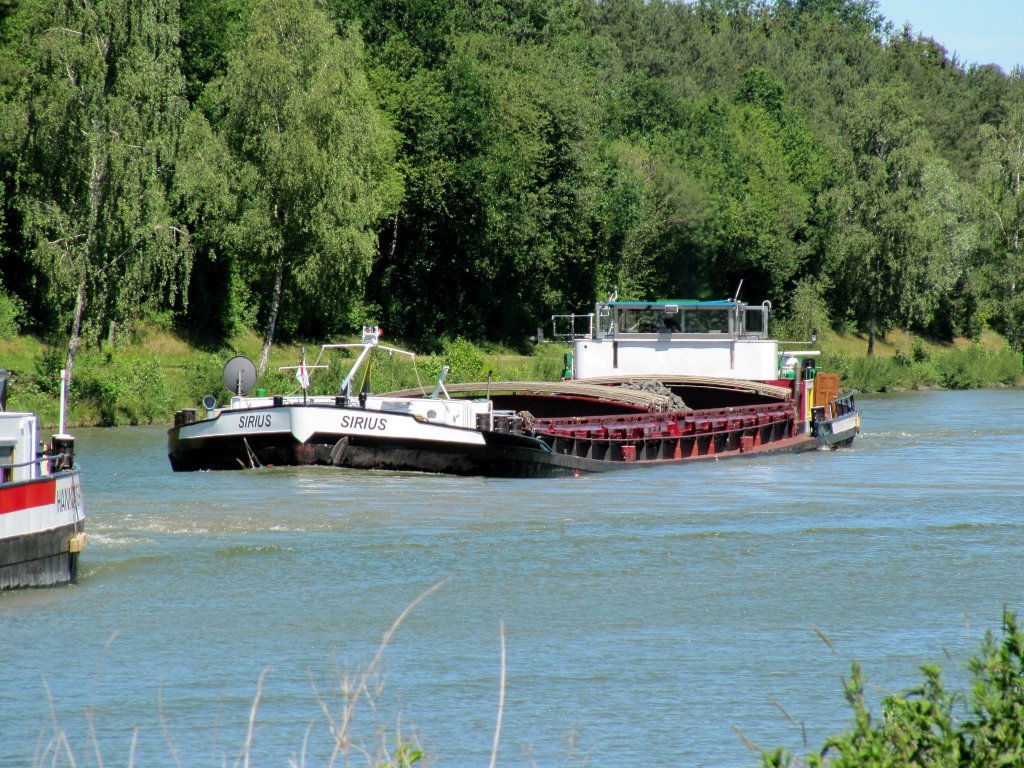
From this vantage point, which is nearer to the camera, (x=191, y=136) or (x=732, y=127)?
(x=191, y=136)

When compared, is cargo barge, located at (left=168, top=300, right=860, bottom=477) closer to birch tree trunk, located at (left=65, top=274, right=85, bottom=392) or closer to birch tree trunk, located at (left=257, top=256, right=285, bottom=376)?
birch tree trunk, located at (left=65, top=274, right=85, bottom=392)

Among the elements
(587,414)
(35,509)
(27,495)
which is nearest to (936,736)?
(27,495)

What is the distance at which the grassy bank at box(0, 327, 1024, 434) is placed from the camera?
3475 centimetres

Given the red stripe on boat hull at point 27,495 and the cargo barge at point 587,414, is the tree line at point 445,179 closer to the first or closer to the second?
the cargo barge at point 587,414

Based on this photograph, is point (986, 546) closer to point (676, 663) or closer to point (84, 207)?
point (676, 663)

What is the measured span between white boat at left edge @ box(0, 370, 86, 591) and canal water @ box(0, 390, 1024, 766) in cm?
25

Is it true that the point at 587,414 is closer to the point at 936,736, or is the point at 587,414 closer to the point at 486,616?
the point at 486,616

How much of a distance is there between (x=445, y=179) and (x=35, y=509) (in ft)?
134

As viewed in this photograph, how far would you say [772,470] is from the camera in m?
27.4

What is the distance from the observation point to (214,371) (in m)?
37.7

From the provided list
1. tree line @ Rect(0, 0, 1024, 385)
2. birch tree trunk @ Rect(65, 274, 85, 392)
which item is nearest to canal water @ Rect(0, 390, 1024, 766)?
birch tree trunk @ Rect(65, 274, 85, 392)

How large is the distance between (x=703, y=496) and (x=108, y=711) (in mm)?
13535

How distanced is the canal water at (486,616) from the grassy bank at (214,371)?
4.98 m

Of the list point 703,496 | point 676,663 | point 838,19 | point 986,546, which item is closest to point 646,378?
point 703,496
